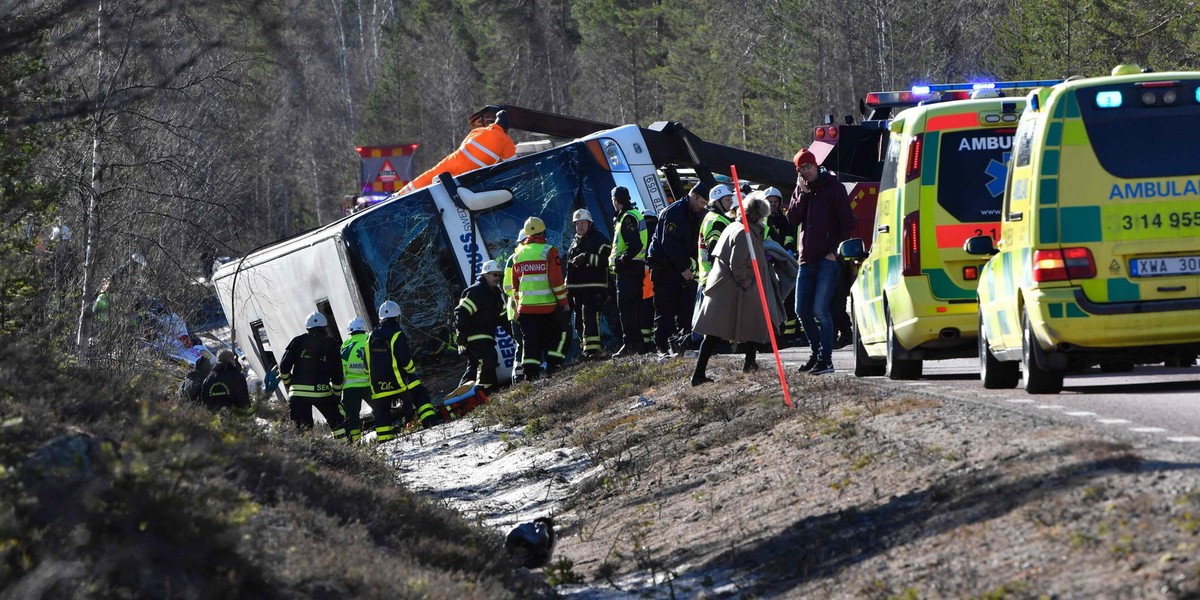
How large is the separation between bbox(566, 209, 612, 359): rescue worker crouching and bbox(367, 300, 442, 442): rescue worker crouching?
247cm

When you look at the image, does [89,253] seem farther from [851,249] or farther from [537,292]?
[851,249]

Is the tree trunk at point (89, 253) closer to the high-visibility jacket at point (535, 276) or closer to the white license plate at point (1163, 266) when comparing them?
the high-visibility jacket at point (535, 276)

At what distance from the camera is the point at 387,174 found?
3791 cm

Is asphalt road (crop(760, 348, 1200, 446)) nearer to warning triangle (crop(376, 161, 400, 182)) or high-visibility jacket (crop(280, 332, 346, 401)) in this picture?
high-visibility jacket (crop(280, 332, 346, 401))

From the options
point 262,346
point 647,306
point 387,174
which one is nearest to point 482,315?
point 647,306

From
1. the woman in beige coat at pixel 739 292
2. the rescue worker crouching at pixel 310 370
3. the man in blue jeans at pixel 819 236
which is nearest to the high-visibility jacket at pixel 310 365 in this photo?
the rescue worker crouching at pixel 310 370

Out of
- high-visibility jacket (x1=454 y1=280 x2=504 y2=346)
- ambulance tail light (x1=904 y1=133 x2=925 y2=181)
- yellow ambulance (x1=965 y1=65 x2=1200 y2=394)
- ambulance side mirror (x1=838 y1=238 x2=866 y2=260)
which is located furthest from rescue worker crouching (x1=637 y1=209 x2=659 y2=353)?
yellow ambulance (x1=965 y1=65 x2=1200 y2=394)

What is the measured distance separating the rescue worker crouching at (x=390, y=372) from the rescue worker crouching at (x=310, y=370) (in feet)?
2.00

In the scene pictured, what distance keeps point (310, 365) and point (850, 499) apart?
10349 millimetres

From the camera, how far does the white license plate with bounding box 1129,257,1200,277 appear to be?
9.91 metres

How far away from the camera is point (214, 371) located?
17875 mm

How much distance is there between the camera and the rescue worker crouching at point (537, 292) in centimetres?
1850

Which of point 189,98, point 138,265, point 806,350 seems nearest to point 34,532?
point 189,98

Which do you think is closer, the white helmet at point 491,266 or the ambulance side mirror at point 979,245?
the ambulance side mirror at point 979,245
